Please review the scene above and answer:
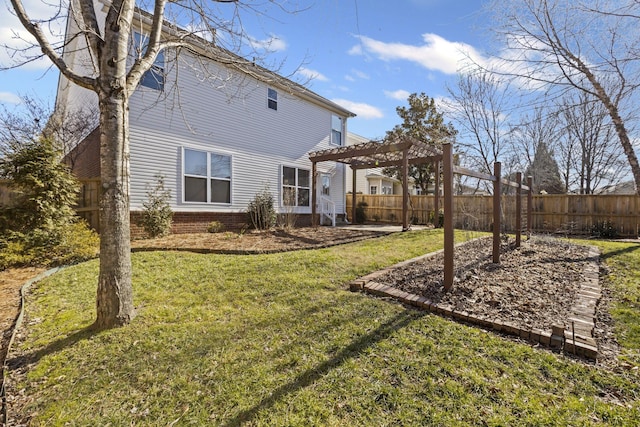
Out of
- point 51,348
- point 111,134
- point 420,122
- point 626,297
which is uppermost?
point 420,122

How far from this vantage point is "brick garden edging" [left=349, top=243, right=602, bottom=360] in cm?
257

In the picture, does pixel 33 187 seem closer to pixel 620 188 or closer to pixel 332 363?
pixel 332 363

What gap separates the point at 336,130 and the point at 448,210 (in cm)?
1167

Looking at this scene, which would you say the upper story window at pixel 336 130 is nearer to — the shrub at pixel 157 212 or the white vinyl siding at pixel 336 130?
the white vinyl siding at pixel 336 130

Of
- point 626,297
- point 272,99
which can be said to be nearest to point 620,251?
point 626,297

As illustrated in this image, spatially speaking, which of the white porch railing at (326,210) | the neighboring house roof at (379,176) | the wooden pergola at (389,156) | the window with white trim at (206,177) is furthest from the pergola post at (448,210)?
the neighboring house roof at (379,176)

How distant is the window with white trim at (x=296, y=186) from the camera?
39.3 feet

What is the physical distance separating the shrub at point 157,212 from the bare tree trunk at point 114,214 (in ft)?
17.2

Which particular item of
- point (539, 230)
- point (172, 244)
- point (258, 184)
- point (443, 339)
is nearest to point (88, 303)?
point (172, 244)

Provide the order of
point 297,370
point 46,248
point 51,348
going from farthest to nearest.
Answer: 1. point 46,248
2. point 51,348
3. point 297,370

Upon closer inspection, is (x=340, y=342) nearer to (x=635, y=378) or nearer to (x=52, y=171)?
(x=635, y=378)

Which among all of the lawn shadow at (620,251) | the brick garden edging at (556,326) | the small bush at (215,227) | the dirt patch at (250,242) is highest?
the small bush at (215,227)

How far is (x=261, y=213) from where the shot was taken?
10078 millimetres

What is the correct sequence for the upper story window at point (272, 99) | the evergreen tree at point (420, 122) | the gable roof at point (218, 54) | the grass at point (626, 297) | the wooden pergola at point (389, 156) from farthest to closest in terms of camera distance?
1. the evergreen tree at point (420, 122)
2. the upper story window at point (272, 99)
3. the wooden pergola at point (389, 156)
4. the gable roof at point (218, 54)
5. the grass at point (626, 297)
